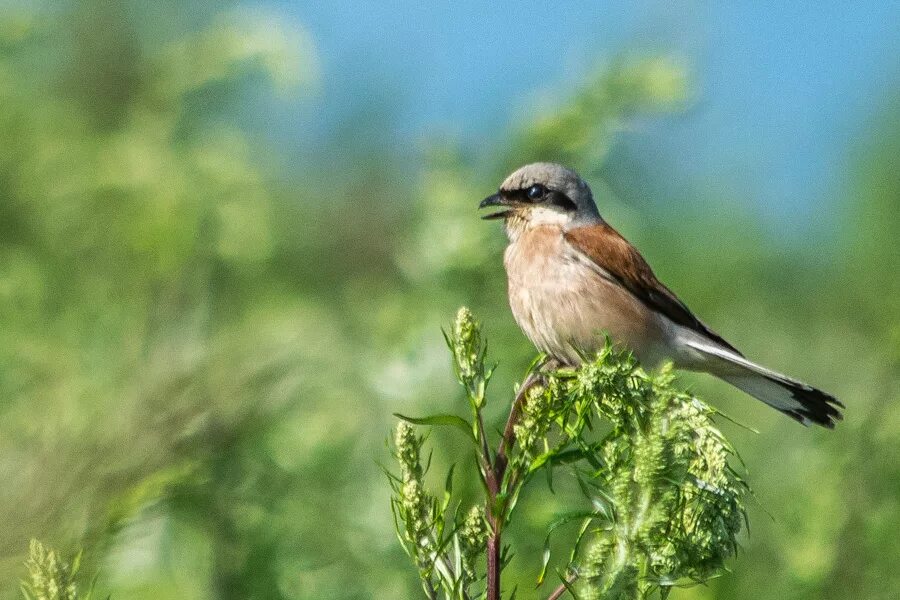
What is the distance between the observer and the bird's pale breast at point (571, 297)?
11.4 feet

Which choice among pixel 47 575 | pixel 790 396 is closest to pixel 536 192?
pixel 790 396

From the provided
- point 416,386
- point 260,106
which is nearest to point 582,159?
point 416,386

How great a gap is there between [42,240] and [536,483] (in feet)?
5.73

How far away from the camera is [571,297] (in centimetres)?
361

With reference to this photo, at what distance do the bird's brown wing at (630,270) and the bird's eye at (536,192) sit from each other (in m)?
0.19

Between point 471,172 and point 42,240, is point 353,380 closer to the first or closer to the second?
point 471,172

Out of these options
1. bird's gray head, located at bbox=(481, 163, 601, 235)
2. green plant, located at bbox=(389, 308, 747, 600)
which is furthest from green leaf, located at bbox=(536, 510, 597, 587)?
bird's gray head, located at bbox=(481, 163, 601, 235)

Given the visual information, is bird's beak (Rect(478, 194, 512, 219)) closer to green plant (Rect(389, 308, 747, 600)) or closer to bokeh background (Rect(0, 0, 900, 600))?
bokeh background (Rect(0, 0, 900, 600))

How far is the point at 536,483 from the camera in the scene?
8.82 feet

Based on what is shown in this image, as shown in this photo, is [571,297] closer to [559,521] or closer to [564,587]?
[559,521]

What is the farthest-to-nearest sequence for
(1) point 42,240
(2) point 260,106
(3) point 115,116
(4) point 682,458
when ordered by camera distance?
(3) point 115,116
(2) point 260,106
(1) point 42,240
(4) point 682,458

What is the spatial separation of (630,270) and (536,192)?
387 mm

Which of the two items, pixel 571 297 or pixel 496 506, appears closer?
pixel 496 506

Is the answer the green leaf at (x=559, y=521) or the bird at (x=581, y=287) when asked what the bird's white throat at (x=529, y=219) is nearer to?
the bird at (x=581, y=287)
